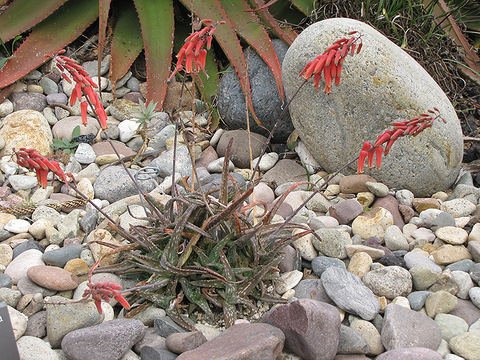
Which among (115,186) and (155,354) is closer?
(155,354)

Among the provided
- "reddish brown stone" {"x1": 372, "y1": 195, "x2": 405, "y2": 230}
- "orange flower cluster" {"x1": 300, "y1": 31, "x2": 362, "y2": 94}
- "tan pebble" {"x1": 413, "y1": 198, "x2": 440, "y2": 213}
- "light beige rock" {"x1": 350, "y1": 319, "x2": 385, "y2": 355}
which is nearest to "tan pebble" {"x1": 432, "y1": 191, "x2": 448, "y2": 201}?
"tan pebble" {"x1": 413, "y1": 198, "x2": 440, "y2": 213}

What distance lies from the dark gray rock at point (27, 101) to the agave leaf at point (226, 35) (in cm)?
139

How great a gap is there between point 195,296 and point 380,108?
1769 millimetres

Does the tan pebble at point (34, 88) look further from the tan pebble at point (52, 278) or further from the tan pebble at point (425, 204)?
the tan pebble at point (425, 204)

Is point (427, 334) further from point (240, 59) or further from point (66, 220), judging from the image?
point (240, 59)

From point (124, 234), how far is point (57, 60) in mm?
801

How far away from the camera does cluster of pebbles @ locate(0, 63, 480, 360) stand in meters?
1.55

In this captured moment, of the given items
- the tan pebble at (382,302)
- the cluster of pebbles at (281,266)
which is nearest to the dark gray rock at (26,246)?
the cluster of pebbles at (281,266)

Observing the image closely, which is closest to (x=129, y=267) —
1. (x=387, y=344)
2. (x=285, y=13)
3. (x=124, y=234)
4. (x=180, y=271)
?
(x=124, y=234)

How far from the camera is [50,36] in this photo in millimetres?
3510

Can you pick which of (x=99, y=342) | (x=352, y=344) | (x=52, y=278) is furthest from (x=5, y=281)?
(x=352, y=344)

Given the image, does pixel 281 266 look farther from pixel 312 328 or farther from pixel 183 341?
pixel 183 341

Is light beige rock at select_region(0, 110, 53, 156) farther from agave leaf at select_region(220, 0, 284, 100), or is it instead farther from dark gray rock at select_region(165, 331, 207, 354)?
dark gray rock at select_region(165, 331, 207, 354)

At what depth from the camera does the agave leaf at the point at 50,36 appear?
3334 millimetres
